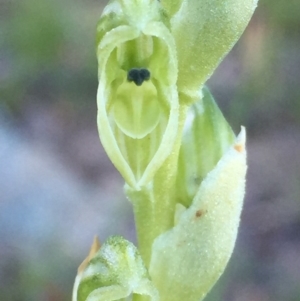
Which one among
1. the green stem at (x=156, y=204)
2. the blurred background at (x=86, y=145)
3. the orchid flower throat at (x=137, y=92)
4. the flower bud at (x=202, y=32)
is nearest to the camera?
the orchid flower throat at (x=137, y=92)

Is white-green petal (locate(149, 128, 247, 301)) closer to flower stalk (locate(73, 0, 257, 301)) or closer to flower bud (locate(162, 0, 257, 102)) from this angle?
flower stalk (locate(73, 0, 257, 301))

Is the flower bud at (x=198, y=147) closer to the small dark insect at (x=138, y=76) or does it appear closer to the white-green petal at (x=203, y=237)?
the white-green petal at (x=203, y=237)

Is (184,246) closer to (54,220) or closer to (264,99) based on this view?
(54,220)

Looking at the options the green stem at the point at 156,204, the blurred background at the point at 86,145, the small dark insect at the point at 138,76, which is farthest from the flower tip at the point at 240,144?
the blurred background at the point at 86,145

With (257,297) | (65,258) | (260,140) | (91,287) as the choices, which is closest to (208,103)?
(91,287)

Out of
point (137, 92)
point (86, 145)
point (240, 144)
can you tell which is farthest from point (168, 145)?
point (86, 145)

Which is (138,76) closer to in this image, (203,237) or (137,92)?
(137,92)
